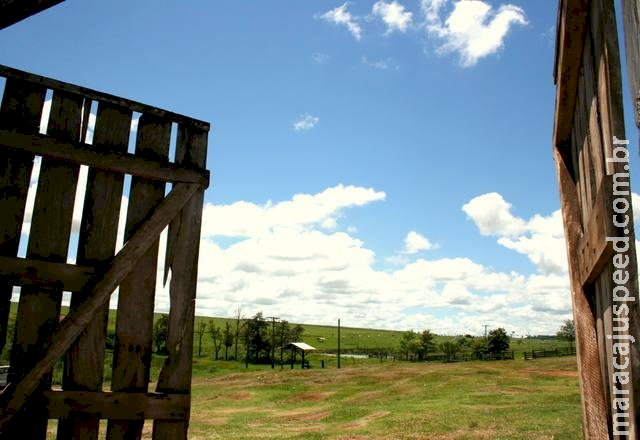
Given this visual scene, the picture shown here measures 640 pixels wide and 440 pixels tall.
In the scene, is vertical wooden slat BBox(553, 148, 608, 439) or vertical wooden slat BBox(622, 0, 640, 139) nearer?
vertical wooden slat BBox(622, 0, 640, 139)

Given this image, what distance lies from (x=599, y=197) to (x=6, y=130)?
354 centimetres

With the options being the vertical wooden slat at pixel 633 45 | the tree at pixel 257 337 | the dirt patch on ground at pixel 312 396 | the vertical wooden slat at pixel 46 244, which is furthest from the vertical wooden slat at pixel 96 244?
the tree at pixel 257 337

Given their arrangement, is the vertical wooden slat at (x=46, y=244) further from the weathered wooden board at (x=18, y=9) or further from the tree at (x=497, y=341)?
the tree at (x=497, y=341)

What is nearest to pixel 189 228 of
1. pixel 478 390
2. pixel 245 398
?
pixel 478 390

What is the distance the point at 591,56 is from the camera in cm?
234

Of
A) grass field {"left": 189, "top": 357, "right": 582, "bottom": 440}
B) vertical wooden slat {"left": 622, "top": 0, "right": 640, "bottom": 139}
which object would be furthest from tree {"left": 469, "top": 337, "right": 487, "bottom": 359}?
vertical wooden slat {"left": 622, "top": 0, "right": 640, "bottom": 139}

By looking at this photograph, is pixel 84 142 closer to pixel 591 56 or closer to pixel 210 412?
pixel 591 56

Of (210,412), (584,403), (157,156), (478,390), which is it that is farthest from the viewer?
(478,390)

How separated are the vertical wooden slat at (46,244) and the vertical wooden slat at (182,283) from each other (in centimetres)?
73

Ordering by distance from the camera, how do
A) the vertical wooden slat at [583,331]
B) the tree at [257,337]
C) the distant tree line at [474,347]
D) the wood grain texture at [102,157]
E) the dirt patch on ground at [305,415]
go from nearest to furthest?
the vertical wooden slat at [583,331], the wood grain texture at [102,157], the dirt patch on ground at [305,415], the distant tree line at [474,347], the tree at [257,337]

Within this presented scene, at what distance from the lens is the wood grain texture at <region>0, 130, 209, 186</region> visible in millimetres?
3537

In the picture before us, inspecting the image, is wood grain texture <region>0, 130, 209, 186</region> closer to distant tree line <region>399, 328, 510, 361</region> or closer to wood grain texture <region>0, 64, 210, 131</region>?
wood grain texture <region>0, 64, 210, 131</region>

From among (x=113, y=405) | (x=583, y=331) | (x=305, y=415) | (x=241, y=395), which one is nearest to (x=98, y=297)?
(x=113, y=405)

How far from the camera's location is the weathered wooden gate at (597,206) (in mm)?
1790
